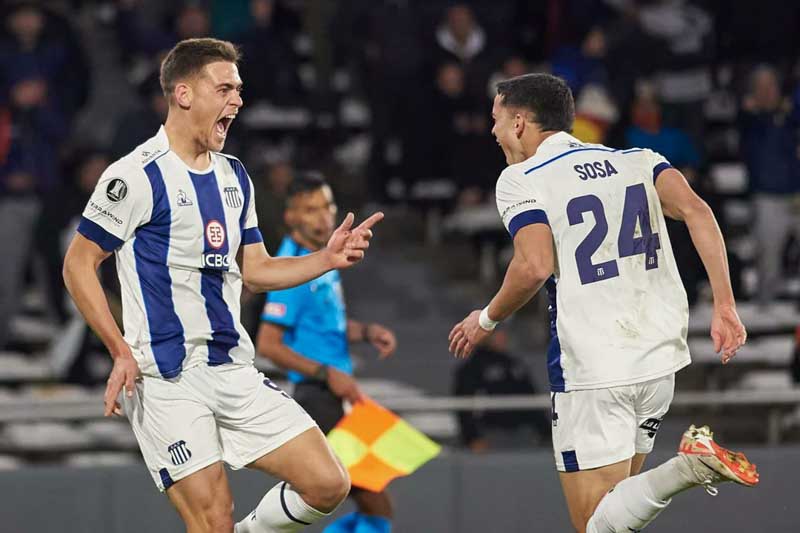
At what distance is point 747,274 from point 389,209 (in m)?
3.06

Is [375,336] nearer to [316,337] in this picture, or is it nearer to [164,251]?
[316,337]

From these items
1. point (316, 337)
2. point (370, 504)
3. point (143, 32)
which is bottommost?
point (370, 504)

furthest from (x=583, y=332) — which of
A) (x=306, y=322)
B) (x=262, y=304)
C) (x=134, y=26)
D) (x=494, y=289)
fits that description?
(x=134, y=26)

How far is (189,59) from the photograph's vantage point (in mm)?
5543

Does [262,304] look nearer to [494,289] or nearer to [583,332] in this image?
[494,289]

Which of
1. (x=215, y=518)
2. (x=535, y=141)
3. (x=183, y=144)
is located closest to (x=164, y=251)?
(x=183, y=144)

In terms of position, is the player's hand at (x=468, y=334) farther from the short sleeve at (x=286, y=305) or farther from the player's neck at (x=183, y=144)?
the short sleeve at (x=286, y=305)

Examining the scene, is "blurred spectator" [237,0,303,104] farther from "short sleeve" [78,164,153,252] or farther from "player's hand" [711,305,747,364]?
"player's hand" [711,305,747,364]

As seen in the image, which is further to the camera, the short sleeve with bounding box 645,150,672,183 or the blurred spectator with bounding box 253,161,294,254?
the blurred spectator with bounding box 253,161,294,254

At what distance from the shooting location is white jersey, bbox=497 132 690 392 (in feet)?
17.6

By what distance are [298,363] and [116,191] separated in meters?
1.82

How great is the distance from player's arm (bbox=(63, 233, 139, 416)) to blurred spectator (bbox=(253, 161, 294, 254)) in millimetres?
4768

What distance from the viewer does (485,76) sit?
1237cm

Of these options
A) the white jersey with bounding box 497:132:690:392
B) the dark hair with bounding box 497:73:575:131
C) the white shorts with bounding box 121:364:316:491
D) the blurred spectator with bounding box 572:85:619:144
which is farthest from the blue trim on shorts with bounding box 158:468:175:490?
the blurred spectator with bounding box 572:85:619:144
